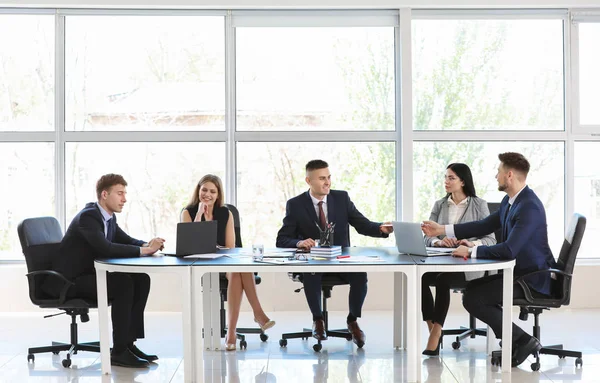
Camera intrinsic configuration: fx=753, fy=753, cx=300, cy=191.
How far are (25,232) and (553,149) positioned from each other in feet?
16.6

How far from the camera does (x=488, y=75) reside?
751 centimetres

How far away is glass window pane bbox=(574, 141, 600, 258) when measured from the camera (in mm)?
7555

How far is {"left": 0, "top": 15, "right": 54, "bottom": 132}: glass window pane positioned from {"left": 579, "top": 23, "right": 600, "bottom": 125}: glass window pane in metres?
5.26

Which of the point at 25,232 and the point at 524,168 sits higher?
the point at 524,168

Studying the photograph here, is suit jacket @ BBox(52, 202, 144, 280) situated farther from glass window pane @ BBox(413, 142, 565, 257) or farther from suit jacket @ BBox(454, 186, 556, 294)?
glass window pane @ BBox(413, 142, 565, 257)

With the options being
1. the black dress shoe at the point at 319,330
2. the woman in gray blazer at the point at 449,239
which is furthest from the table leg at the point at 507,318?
the black dress shoe at the point at 319,330

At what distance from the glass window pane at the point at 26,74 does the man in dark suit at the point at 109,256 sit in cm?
268

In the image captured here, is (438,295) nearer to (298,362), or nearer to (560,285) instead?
(560,285)

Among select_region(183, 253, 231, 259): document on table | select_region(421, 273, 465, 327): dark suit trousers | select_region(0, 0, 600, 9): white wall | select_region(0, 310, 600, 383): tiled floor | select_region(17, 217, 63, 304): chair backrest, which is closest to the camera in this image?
select_region(0, 310, 600, 383): tiled floor

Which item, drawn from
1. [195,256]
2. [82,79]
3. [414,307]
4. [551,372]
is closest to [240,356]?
[195,256]

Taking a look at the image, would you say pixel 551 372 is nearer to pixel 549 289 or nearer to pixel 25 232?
pixel 549 289

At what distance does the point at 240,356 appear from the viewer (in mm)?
5320

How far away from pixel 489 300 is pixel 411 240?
0.63m

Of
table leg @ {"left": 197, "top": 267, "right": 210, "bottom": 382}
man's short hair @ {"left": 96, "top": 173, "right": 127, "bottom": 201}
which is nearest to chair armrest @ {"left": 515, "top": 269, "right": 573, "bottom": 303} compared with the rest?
table leg @ {"left": 197, "top": 267, "right": 210, "bottom": 382}
